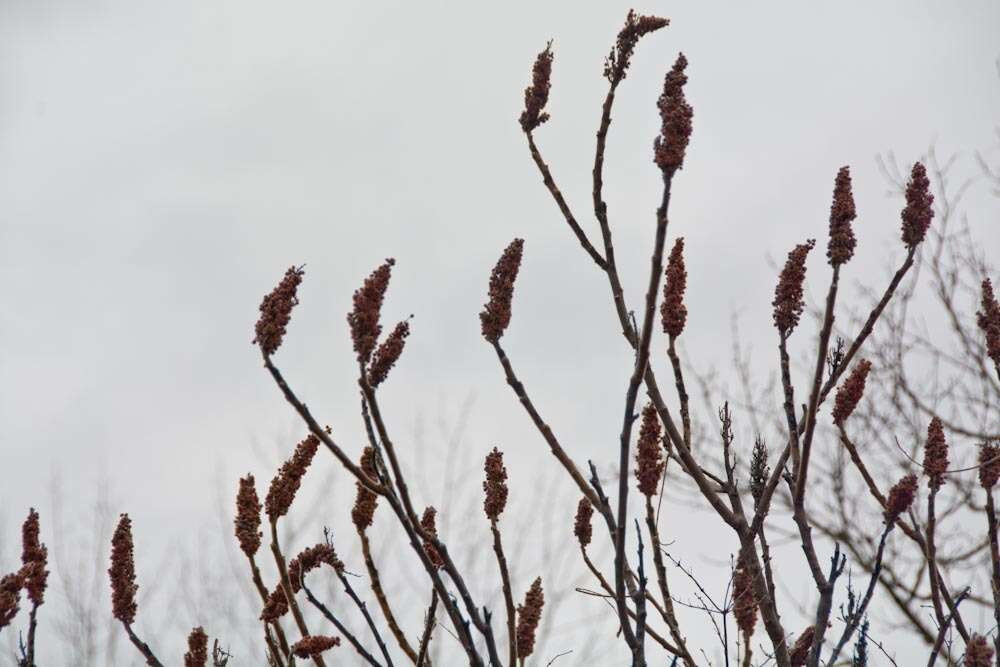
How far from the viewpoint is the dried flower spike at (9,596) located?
6.65 ft

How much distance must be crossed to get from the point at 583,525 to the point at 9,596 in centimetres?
129

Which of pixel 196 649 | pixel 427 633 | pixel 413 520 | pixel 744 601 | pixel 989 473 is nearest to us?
pixel 413 520

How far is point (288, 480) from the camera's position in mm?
2223

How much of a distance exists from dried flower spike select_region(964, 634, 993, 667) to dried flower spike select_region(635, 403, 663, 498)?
0.67 meters

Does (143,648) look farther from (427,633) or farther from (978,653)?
(978,653)

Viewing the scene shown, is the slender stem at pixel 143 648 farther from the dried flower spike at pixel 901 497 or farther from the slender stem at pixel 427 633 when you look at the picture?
the dried flower spike at pixel 901 497

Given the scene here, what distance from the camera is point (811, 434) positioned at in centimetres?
206

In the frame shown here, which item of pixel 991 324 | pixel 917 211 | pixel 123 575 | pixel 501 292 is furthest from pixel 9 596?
pixel 991 324

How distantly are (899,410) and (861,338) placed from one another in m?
8.44

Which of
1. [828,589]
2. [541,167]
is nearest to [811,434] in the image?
[828,589]

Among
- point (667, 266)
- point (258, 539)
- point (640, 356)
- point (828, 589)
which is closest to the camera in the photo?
point (640, 356)

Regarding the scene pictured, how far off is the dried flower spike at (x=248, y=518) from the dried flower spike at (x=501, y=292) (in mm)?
692

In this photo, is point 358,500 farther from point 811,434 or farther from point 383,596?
point 811,434

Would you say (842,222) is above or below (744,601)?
above
